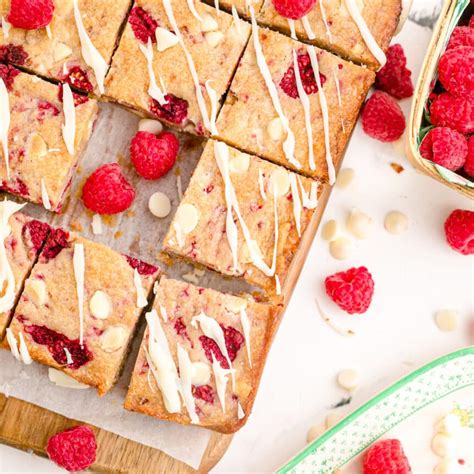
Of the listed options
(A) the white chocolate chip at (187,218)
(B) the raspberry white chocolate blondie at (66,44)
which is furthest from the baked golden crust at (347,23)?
(A) the white chocolate chip at (187,218)

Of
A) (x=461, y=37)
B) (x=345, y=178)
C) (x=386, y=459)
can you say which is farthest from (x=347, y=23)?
(x=386, y=459)

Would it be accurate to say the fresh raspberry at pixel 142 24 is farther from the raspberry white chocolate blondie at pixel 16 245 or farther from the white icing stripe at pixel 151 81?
the raspberry white chocolate blondie at pixel 16 245

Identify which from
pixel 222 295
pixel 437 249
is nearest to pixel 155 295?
pixel 222 295

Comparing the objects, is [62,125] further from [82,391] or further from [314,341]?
[314,341]

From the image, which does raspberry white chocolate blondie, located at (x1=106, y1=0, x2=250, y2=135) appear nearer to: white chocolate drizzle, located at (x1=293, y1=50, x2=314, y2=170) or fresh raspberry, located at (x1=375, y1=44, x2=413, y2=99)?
white chocolate drizzle, located at (x1=293, y1=50, x2=314, y2=170)

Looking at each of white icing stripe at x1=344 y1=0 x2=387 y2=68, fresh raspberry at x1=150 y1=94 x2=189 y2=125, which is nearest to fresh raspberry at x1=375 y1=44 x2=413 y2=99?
white icing stripe at x1=344 y1=0 x2=387 y2=68

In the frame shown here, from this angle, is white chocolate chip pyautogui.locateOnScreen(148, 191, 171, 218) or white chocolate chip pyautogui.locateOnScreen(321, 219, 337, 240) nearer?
white chocolate chip pyautogui.locateOnScreen(148, 191, 171, 218)
